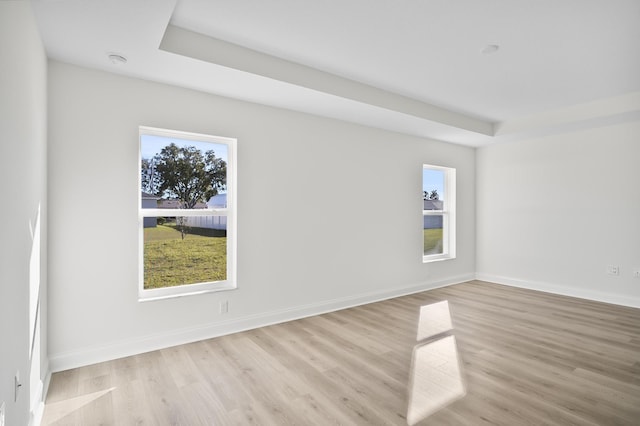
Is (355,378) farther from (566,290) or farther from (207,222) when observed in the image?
(566,290)

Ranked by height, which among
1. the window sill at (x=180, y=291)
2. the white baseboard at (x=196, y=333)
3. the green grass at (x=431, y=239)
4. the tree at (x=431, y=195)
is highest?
the tree at (x=431, y=195)

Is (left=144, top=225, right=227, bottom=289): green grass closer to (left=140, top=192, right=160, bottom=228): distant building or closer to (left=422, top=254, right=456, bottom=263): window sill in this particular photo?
(left=140, top=192, right=160, bottom=228): distant building

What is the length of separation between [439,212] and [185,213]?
4162 millimetres

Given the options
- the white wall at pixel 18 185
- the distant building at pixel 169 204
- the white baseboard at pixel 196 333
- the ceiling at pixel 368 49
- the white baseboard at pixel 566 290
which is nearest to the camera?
the white wall at pixel 18 185

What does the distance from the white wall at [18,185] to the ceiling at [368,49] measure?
0.46 m

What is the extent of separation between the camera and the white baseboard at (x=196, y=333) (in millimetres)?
2721

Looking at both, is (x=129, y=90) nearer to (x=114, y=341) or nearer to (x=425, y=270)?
(x=114, y=341)

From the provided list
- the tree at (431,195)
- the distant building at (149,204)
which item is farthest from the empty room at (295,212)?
the tree at (431,195)

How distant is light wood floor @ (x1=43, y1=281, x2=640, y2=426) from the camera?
82.3 inches

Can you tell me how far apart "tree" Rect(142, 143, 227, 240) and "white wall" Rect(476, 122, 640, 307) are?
4.74 m

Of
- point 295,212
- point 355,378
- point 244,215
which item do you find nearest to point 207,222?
point 244,215

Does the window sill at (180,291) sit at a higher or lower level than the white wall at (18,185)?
lower

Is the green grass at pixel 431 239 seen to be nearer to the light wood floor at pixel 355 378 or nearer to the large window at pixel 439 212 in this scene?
the large window at pixel 439 212

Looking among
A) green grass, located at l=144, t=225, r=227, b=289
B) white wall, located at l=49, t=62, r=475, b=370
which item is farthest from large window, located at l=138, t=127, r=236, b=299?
white wall, located at l=49, t=62, r=475, b=370
